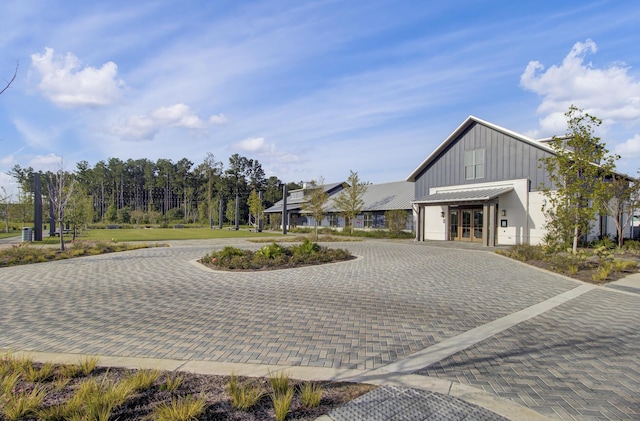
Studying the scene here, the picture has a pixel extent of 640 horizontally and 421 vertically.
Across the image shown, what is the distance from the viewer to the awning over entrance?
21884 millimetres

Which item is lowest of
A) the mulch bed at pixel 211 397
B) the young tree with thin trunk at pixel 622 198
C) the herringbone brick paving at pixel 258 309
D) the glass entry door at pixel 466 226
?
the herringbone brick paving at pixel 258 309

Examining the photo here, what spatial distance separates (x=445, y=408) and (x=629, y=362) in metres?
3.08

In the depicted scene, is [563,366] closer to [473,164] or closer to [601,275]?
[601,275]

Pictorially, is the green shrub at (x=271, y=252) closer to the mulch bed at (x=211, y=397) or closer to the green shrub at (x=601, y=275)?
the mulch bed at (x=211, y=397)

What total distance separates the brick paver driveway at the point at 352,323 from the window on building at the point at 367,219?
25.1 m

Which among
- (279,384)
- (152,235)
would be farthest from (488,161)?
(152,235)

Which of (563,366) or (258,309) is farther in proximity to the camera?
(258,309)

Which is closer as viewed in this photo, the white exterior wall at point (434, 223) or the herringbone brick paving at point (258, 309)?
the herringbone brick paving at point (258, 309)

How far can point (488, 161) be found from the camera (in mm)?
24375

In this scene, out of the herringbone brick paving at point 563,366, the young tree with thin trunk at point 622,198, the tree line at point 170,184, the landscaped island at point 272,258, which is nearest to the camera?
the herringbone brick paving at point 563,366

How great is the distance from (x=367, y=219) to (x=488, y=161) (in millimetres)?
14588

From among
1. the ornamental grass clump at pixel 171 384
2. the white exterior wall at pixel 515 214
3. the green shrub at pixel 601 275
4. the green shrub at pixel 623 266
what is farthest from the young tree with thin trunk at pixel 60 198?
the white exterior wall at pixel 515 214

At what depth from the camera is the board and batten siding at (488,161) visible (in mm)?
21875

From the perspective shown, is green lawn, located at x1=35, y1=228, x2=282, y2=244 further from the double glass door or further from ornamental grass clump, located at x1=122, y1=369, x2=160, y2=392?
ornamental grass clump, located at x1=122, y1=369, x2=160, y2=392
